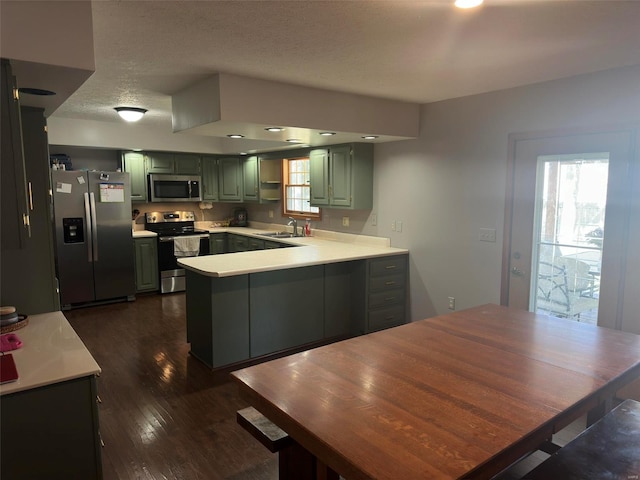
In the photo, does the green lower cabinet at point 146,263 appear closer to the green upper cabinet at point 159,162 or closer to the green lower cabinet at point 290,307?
the green upper cabinet at point 159,162

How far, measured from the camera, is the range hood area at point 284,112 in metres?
3.06

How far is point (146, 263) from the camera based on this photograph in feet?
19.3

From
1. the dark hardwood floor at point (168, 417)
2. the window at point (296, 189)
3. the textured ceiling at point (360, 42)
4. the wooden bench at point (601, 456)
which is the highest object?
the textured ceiling at point (360, 42)

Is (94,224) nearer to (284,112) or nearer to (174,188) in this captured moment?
(174,188)

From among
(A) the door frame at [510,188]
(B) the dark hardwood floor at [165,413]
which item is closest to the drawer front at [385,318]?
(A) the door frame at [510,188]

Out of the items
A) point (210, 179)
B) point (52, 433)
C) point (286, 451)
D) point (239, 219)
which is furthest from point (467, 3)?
A: point (239, 219)

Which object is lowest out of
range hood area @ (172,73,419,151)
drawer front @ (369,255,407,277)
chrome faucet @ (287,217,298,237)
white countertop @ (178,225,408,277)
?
drawer front @ (369,255,407,277)

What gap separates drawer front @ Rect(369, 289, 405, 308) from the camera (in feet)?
13.9

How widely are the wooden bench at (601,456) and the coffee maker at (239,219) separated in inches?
233

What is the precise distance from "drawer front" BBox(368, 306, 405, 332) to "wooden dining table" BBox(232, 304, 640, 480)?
78.5 inches

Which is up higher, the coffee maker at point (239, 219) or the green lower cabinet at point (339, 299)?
the coffee maker at point (239, 219)

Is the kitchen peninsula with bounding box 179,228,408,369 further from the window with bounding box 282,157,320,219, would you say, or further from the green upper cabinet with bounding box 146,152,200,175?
the green upper cabinet with bounding box 146,152,200,175

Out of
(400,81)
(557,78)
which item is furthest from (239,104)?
(557,78)

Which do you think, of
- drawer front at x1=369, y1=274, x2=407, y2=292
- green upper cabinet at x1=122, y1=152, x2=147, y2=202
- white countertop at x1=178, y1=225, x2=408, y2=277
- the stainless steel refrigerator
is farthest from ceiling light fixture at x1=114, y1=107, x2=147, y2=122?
drawer front at x1=369, y1=274, x2=407, y2=292
